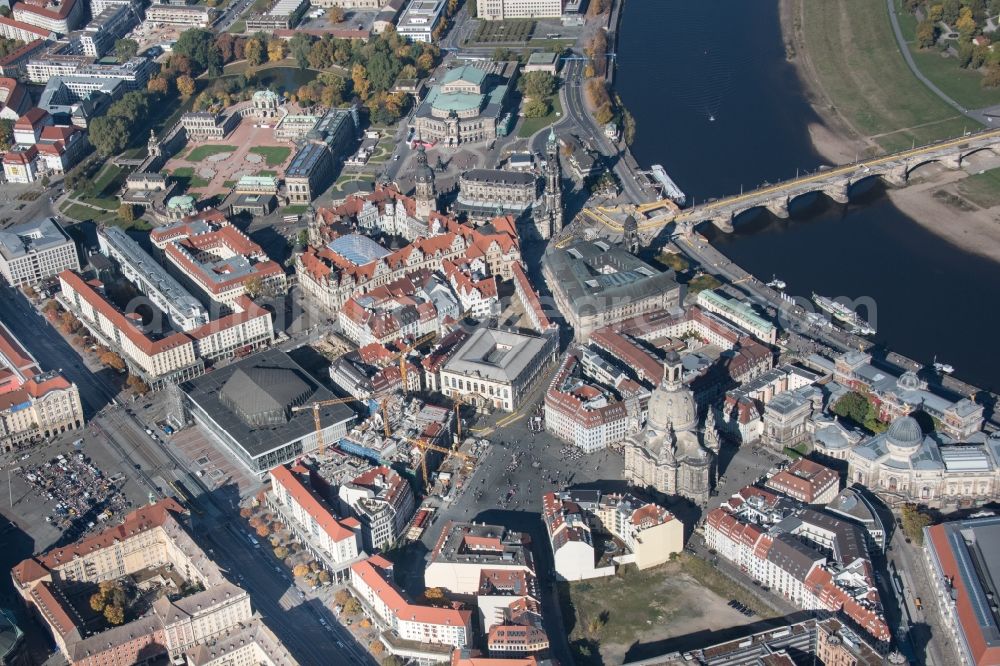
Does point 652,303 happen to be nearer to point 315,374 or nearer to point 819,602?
point 315,374

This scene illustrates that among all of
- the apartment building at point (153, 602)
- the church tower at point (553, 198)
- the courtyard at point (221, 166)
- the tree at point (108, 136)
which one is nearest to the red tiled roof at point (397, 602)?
the apartment building at point (153, 602)

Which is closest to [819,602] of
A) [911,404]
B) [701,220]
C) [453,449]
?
[911,404]

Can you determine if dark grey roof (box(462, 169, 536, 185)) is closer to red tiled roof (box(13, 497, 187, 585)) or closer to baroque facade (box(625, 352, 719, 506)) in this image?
baroque facade (box(625, 352, 719, 506))

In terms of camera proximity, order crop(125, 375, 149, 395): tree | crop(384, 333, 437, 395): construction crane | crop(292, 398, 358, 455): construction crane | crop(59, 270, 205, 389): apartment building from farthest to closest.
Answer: crop(59, 270, 205, 389): apartment building → crop(125, 375, 149, 395): tree → crop(384, 333, 437, 395): construction crane → crop(292, 398, 358, 455): construction crane

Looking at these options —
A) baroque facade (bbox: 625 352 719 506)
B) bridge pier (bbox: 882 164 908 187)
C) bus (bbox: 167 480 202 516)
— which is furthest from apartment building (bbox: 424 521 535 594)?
bridge pier (bbox: 882 164 908 187)

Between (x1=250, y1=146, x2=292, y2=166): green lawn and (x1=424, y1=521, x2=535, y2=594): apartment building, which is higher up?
(x1=250, y1=146, x2=292, y2=166): green lawn

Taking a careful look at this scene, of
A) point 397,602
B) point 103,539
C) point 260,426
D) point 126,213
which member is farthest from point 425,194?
point 397,602

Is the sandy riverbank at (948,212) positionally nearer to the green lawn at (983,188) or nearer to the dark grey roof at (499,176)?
the green lawn at (983,188)
